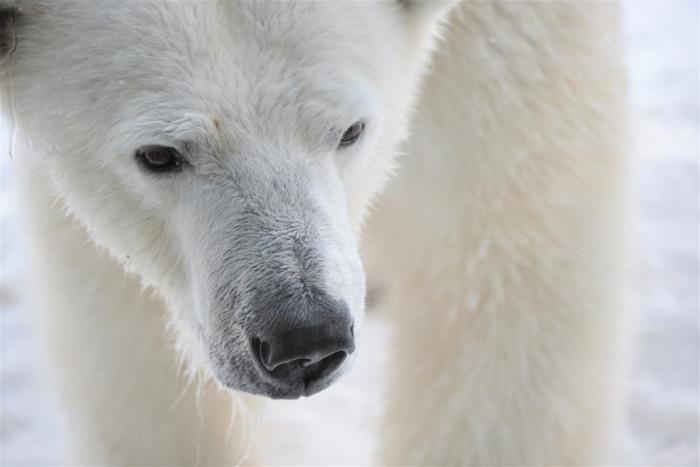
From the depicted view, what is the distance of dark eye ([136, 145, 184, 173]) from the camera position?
5.62 feet

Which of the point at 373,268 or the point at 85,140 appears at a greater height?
the point at 85,140

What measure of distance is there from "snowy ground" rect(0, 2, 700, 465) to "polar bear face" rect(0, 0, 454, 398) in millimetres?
1055

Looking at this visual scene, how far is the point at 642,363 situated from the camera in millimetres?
3121

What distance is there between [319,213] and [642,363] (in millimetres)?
1702

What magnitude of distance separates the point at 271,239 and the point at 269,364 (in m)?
0.18

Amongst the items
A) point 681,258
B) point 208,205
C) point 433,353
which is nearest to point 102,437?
point 433,353

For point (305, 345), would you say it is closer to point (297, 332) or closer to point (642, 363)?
point (297, 332)

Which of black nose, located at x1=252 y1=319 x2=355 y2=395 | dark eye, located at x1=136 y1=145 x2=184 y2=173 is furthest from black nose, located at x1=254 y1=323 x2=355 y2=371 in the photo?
dark eye, located at x1=136 y1=145 x2=184 y2=173

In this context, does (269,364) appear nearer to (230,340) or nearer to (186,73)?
(230,340)

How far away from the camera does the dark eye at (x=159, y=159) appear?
1713 millimetres

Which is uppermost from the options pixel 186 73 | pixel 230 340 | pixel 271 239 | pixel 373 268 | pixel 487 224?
pixel 186 73

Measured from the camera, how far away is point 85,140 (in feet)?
5.89

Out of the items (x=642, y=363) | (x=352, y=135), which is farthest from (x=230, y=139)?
(x=642, y=363)

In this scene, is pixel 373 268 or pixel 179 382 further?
pixel 373 268
